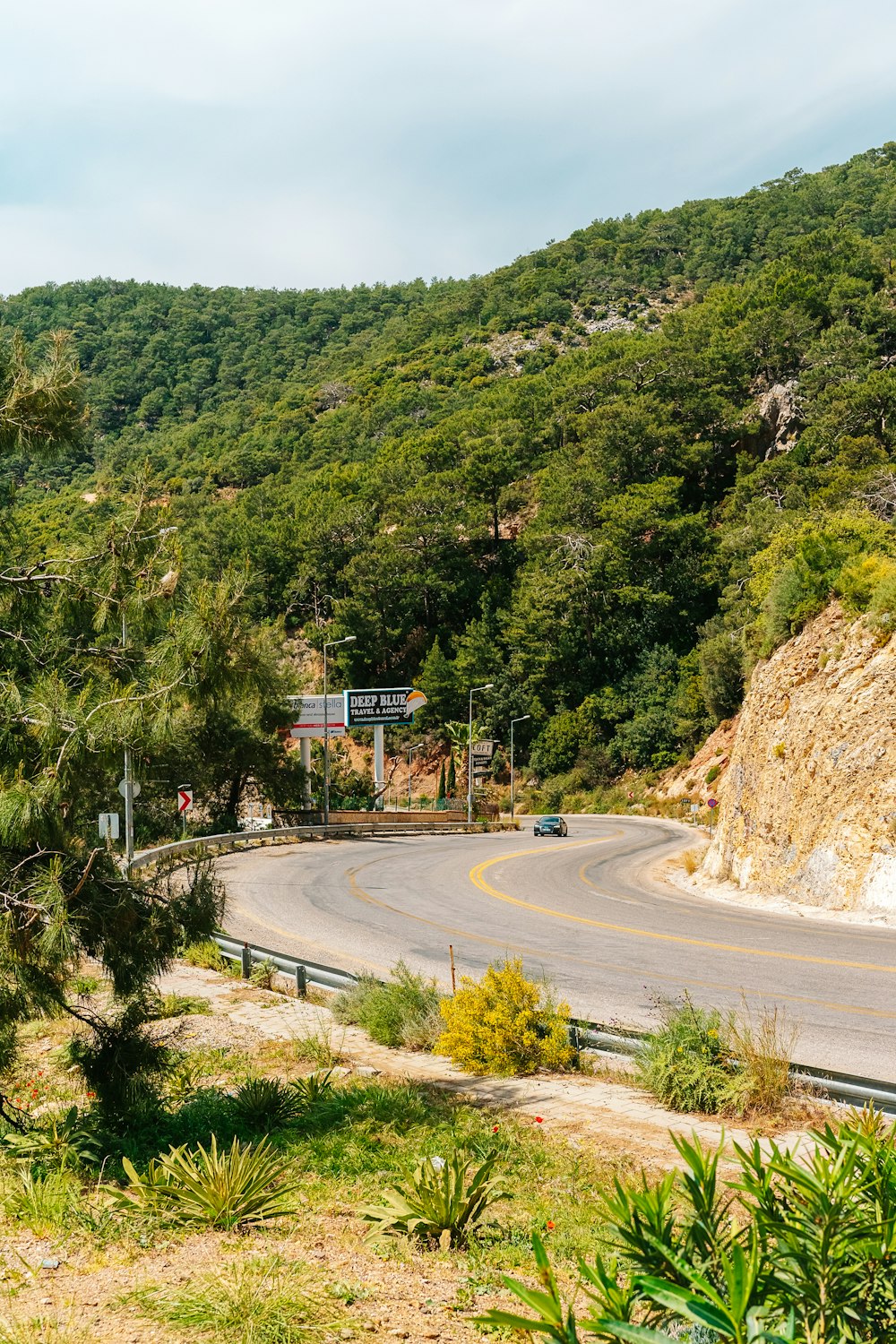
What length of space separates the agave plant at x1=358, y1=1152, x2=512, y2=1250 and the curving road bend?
5562mm

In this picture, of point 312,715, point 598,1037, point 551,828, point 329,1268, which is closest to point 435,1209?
point 329,1268

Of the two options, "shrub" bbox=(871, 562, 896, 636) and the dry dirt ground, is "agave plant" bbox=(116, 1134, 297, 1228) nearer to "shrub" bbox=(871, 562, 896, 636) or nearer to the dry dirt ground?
the dry dirt ground

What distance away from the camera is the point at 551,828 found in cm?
5184

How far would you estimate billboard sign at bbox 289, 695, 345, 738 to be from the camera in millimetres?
54469

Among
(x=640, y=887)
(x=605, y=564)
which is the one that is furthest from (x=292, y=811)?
(x=605, y=564)

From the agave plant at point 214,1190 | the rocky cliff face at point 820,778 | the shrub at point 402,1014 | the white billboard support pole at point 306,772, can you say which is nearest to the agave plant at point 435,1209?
the agave plant at point 214,1190

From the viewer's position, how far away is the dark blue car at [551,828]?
51750mm

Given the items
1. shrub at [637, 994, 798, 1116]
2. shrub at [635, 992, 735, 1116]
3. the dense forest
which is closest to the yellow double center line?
shrub at [637, 994, 798, 1116]

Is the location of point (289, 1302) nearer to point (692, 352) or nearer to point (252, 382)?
point (692, 352)

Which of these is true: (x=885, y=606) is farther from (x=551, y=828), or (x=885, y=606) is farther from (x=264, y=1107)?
(x=551, y=828)

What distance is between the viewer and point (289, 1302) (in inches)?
192

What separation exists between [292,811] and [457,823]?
11.3 m

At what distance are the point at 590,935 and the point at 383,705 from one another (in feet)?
136

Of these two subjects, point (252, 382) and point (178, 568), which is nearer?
point (178, 568)
